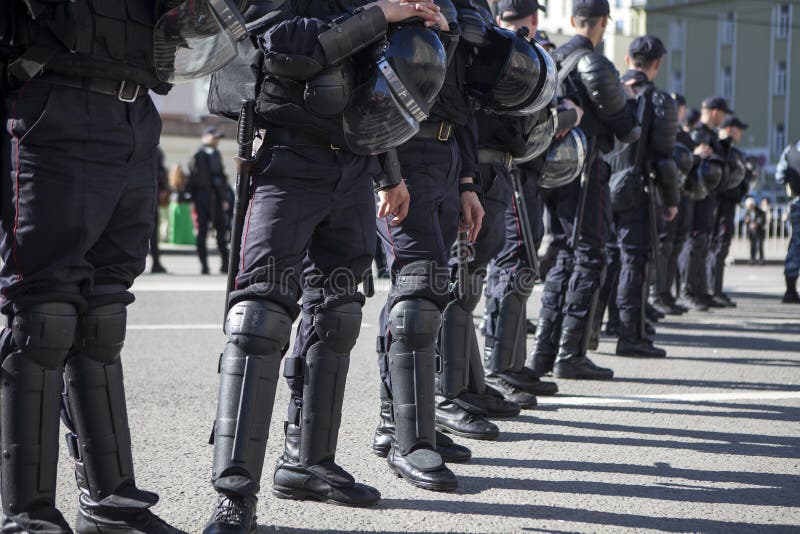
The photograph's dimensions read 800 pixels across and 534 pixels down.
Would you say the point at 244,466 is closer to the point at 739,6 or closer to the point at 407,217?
the point at 407,217

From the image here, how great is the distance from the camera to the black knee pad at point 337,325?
11.1 feet

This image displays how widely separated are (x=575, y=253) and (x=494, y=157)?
162 cm

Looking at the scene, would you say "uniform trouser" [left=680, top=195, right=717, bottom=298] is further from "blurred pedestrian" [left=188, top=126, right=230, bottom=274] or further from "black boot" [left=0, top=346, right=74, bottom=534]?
"black boot" [left=0, top=346, right=74, bottom=534]

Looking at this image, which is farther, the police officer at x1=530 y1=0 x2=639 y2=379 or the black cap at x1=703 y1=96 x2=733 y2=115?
the black cap at x1=703 y1=96 x2=733 y2=115

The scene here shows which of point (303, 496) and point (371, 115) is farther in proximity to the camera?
point (303, 496)

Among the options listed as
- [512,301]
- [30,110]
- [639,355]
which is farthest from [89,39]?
[639,355]

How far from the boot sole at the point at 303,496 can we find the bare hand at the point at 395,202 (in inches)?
37.1

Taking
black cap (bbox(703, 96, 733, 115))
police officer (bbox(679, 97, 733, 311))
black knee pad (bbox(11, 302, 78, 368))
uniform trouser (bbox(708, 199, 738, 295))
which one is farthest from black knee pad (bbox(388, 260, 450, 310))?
uniform trouser (bbox(708, 199, 738, 295))

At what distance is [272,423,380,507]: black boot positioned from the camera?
340 centimetres

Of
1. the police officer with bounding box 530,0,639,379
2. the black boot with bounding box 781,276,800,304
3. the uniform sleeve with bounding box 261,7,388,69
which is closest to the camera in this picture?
the uniform sleeve with bounding box 261,7,388,69

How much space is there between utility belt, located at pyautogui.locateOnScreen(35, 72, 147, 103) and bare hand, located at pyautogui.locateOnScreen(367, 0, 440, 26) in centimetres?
75

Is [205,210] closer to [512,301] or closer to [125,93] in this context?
[512,301]

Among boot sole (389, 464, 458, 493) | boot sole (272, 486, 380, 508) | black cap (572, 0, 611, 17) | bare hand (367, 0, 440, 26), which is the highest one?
black cap (572, 0, 611, 17)

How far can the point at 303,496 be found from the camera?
3.46m
